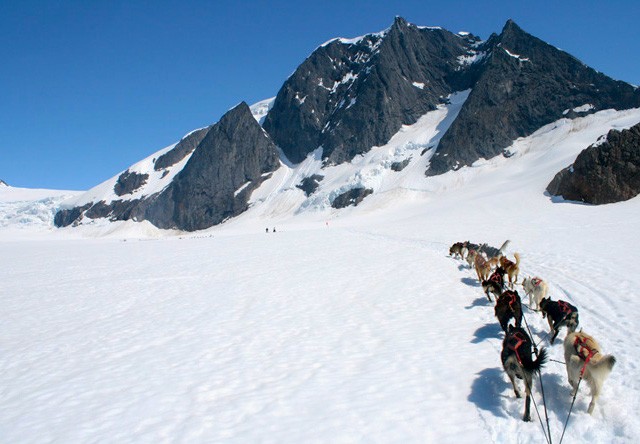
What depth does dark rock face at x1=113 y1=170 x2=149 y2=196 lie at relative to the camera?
5546 inches

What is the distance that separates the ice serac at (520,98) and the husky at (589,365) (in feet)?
285

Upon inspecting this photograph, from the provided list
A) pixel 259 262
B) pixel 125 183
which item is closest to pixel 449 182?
Answer: pixel 259 262

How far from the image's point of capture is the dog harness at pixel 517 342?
5.43 metres

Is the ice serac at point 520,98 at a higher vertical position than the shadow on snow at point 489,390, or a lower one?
higher

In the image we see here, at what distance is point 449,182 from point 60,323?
81167mm

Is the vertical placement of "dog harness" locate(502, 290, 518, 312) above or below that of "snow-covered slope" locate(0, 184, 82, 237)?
below

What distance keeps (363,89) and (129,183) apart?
300 feet

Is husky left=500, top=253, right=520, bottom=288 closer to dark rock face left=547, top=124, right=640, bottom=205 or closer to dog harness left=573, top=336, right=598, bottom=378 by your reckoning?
dog harness left=573, top=336, right=598, bottom=378

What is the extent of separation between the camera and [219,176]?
127 meters

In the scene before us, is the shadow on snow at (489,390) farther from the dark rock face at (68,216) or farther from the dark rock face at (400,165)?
the dark rock face at (68,216)

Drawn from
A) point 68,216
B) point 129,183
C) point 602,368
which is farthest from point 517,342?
point 68,216

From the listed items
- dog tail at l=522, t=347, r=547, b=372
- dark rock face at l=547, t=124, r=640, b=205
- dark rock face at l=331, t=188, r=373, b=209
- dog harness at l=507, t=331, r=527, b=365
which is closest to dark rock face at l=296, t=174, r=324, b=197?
dark rock face at l=331, t=188, r=373, b=209

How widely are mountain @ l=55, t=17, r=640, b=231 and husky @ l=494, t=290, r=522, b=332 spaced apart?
79695 mm

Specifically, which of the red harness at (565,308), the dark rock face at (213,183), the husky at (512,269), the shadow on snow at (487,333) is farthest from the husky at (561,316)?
the dark rock face at (213,183)
